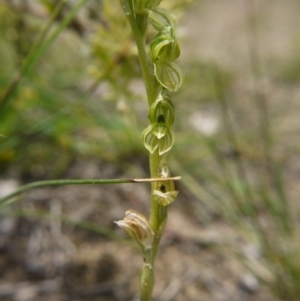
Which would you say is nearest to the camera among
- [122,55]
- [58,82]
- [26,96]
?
[122,55]

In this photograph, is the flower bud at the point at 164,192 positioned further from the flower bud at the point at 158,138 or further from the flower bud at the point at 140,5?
the flower bud at the point at 140,5

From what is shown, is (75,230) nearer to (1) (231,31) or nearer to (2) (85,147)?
(2) (85,147)

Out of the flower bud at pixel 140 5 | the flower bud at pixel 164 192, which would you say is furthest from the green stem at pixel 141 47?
the flower bud at pixel 164 192

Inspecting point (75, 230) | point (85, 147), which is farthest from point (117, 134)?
point (75, 230)

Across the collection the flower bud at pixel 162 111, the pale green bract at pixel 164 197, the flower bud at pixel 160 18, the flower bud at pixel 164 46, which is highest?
the flower bud at pixel 160 18

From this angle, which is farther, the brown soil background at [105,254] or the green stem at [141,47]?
the brown soil background at [105,254]

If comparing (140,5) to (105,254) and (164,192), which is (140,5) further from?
(105,254)
